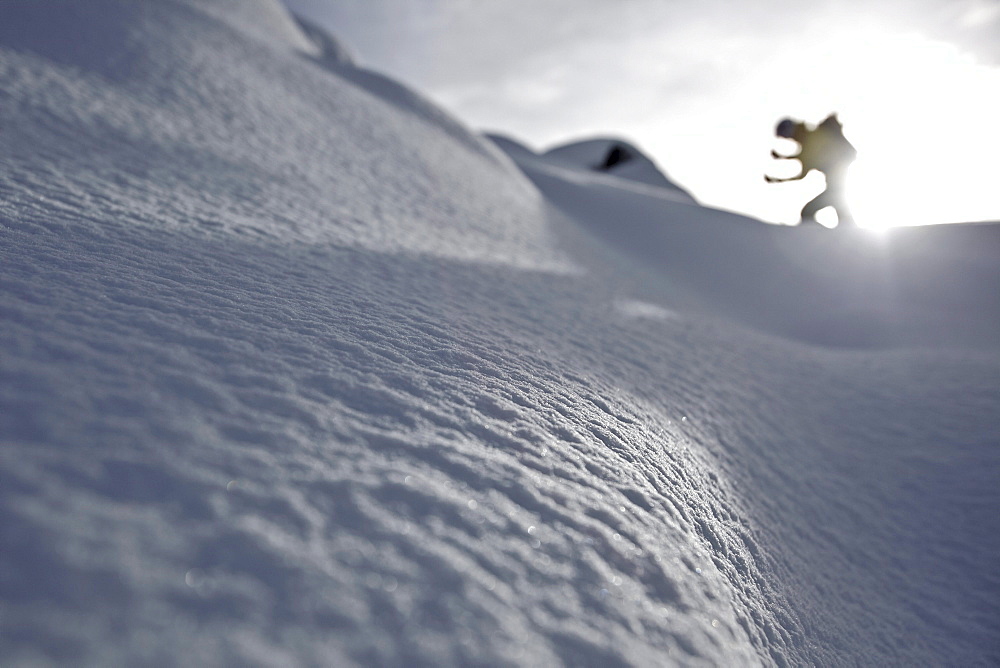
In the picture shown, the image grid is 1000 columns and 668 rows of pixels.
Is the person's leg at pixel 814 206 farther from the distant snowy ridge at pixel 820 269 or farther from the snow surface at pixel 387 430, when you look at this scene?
the snow surface at pixel 387 430

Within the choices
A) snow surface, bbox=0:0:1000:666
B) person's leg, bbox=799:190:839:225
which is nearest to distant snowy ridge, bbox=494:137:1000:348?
snow surface, bbox=0:0:1000:666

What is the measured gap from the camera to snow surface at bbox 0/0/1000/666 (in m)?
0.56

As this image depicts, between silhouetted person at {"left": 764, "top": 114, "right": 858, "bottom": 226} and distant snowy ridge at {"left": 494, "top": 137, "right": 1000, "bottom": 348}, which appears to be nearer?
distant snowy ridge at {"left": 494, "top": 137, "right": 1000, "bottom": 348}

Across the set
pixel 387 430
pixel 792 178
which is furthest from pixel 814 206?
pixel 387 430

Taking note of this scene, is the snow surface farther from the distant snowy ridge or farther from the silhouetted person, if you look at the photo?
the silhouetted person

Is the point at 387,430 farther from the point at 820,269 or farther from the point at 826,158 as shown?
the point at 826,158

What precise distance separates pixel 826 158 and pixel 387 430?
7.06 meters

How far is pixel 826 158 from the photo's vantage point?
6.11m

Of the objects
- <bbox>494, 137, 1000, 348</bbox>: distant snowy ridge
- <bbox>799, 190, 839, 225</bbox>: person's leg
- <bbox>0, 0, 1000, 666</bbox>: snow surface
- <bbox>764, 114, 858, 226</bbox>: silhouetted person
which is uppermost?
<bbox>764, 114, 858, 226</bbox>: silhouetted person

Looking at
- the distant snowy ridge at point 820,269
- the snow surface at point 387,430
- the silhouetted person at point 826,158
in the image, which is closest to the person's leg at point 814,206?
the silhouetted person at point 826,158

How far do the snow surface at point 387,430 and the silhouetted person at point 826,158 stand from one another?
3619 mm

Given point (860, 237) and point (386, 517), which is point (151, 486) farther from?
point (860, 237)

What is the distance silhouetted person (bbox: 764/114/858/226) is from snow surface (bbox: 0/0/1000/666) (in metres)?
3.62

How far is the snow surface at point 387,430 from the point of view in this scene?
1.85ft
